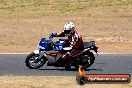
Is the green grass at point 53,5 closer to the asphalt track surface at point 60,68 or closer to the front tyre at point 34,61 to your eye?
the asphalt track surface at point 60,68

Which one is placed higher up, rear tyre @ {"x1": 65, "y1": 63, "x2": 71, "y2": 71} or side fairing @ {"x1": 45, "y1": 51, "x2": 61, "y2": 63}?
side fairing @ {"x1": 45, "y1": 51, "x2": 61, "y2": 63}

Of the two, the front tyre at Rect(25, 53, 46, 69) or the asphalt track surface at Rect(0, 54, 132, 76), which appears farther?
the front tyre at Rect(25, 53, 46, 69)

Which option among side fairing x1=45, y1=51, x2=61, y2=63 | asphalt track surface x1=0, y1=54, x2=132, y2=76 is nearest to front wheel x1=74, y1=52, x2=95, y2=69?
asphalt track surface x1=0, y1=54, x2=132, y2=76

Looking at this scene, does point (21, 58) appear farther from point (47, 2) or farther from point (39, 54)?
point (47, 2)

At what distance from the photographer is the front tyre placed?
18.8 m

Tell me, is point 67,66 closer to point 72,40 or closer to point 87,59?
point 87,59

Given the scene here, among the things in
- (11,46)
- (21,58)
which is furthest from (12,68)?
(11,46)

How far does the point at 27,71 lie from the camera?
1845cm

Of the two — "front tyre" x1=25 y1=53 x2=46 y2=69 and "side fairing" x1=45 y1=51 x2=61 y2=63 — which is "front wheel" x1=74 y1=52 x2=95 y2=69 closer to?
"side fairing" x1=45 y1=51 x2=61 y2=63

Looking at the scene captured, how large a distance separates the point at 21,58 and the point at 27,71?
120 inches

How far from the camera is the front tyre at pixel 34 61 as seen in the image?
18.8m

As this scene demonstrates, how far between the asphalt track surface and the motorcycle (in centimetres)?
20

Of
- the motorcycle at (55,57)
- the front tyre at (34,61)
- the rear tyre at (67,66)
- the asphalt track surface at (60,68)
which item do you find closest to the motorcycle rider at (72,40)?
the motorcycle at (55,57)

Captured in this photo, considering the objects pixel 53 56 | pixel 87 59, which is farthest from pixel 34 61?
pixel 87 59
